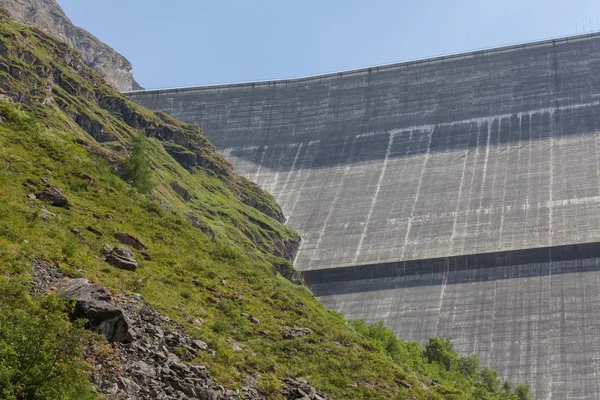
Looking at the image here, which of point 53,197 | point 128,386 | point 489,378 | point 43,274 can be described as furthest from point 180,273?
point 489,378

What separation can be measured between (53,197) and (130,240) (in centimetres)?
180

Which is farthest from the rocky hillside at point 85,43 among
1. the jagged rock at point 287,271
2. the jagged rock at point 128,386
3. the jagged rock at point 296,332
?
the jagged rock at point 128,386

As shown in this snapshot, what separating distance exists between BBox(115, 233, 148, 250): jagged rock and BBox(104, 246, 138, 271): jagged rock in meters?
1.17

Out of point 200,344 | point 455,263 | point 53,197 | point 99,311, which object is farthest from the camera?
point 455,263

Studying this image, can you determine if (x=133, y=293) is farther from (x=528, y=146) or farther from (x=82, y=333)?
(x=528, y=146)

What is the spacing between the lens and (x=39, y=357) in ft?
33.7

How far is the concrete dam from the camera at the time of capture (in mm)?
44812

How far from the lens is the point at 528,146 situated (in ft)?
204

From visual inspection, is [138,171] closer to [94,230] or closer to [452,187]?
[94,230]

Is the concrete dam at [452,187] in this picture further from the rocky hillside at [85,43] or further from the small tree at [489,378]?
the rocky hillside at [85,43]

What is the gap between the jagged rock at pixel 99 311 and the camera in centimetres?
1238

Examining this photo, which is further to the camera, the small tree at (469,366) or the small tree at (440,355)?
the small tree at (469,366)

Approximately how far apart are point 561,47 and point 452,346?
1442 inches

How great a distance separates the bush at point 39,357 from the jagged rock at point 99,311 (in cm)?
87
